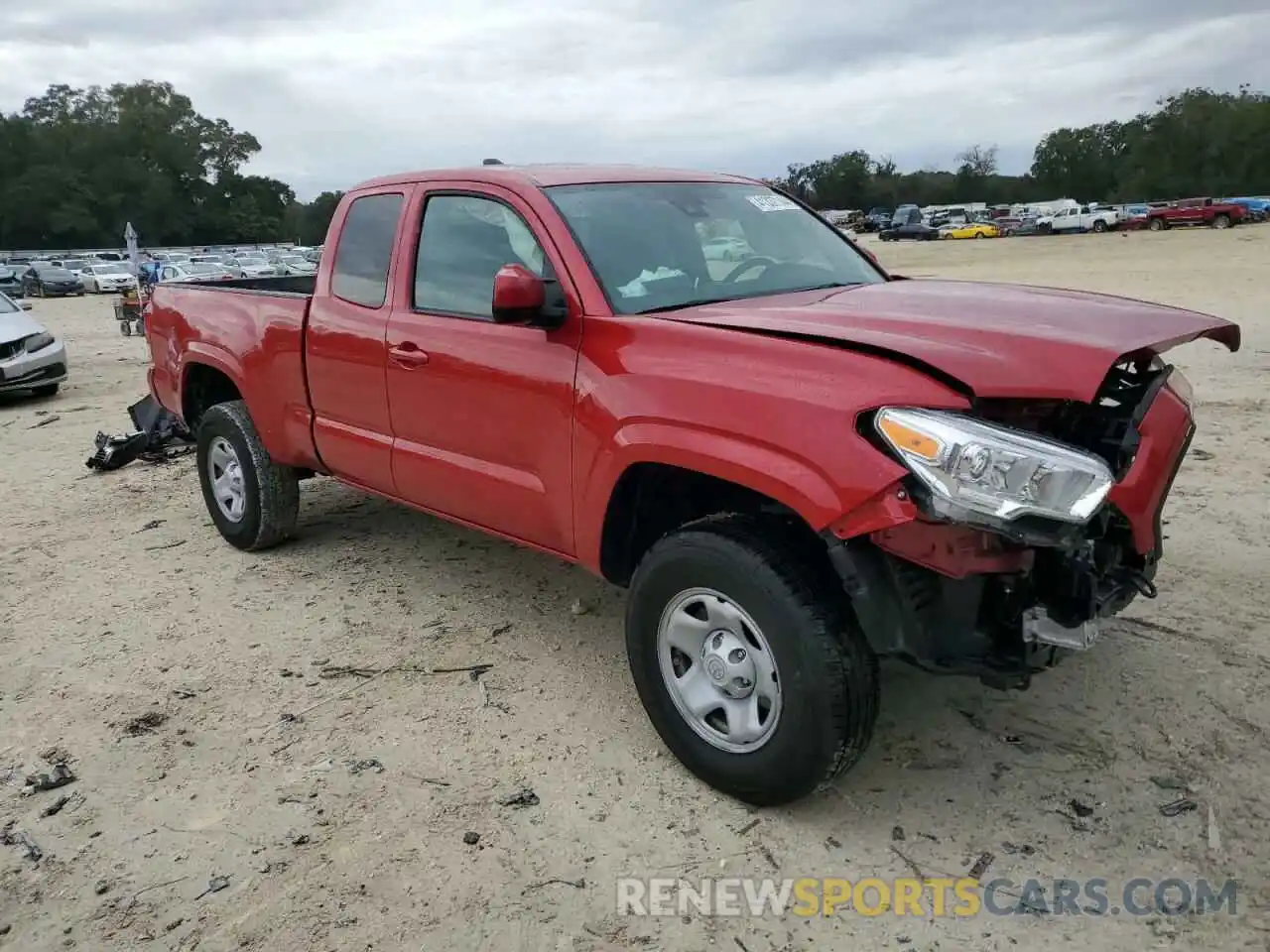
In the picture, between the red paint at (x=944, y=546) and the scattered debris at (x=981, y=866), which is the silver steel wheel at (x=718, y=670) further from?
the scattered debris at (x=981, y=866)

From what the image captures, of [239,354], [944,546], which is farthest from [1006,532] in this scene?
[239,354]

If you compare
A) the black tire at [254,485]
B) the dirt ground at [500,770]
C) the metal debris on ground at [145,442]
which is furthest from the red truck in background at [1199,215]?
the black tire at [254,485]

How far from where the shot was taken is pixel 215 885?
9.47 ft

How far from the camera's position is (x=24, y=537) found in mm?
6344

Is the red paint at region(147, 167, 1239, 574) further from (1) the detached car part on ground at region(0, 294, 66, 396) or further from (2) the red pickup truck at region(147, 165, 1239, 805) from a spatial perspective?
(1) the detached car part on ground at region(0, 294, 66, 396)

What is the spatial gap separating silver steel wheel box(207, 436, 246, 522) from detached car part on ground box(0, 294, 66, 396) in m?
7.37

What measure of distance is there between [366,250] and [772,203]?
1814 millimetres

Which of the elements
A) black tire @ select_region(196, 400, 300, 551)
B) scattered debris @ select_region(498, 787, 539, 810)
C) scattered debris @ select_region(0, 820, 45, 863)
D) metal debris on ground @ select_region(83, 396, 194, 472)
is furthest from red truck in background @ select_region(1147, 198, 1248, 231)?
scattered debris @ select_region(0, 820, 45, 863)

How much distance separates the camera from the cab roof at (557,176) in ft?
13.0

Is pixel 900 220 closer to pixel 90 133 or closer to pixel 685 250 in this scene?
pixel 685 250

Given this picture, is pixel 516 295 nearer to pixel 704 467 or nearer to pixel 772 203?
pixel 704 467

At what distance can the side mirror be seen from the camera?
325 cm

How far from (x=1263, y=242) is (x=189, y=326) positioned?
110 ft

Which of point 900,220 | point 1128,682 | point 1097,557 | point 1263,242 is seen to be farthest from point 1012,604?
point 900,220
